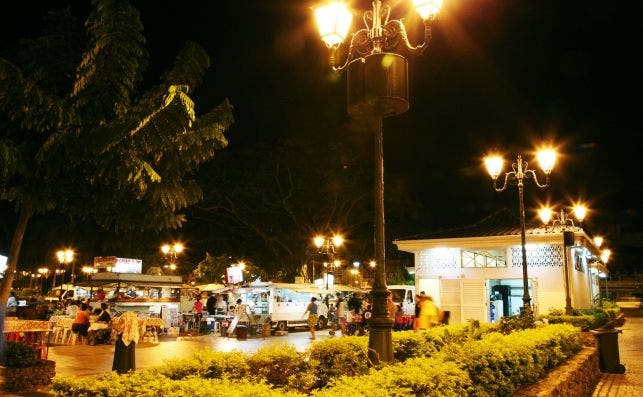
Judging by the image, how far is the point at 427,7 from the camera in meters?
6.72

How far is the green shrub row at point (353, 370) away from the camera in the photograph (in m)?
4.20

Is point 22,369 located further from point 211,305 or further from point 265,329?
point 211,305

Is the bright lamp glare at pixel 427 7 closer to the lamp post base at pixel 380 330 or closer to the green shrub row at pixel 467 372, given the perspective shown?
the lamp post base at pixel 380 330

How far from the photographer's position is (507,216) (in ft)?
74.3

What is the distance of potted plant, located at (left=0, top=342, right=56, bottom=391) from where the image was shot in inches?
327

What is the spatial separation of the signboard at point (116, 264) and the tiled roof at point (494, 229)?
12.5 m

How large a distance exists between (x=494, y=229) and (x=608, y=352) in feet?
33.1

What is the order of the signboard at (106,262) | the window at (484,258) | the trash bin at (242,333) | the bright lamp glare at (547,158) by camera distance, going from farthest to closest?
1. the signboard at (106,262)
2. the trash bin at (242,333)
3. the window at (484,258)
4. the bright lamp glare at (547,158)

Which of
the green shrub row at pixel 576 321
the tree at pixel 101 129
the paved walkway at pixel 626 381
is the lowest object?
the paved walkway at pixel 626 381

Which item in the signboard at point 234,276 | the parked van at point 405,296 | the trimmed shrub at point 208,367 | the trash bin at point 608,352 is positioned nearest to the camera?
the trimmed shrub at point 208,367

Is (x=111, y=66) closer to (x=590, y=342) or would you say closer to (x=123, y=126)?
(x=123, y=126)

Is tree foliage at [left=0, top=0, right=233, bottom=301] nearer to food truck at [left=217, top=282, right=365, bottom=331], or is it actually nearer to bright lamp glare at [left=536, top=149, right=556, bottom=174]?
bright lamp glare at [left=536, top=149, right=556, bottom=174]

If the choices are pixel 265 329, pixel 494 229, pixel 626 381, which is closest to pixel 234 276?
pixel 265 329

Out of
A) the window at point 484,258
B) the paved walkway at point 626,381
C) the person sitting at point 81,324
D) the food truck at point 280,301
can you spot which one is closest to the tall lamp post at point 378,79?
the paved walkway at point 626,381
